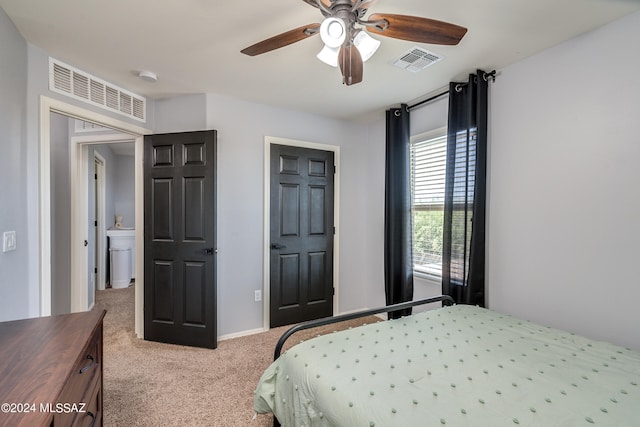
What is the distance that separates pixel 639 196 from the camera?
158 cm

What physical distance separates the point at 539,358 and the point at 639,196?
1.09m

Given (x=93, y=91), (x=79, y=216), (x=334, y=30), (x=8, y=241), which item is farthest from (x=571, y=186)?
(x=79, y=216)

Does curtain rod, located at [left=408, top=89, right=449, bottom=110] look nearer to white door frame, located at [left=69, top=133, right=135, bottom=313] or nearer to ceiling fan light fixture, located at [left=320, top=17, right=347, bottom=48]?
ceiling fan light fixture, located at [left=320, top=17, right=347, bottom=48]

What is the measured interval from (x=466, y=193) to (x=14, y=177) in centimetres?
313

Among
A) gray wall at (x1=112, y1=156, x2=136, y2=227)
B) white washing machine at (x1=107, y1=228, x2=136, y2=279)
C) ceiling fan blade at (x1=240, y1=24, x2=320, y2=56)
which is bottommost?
white washing machine at (x1=107, y1=228, x2=136, y2=279)

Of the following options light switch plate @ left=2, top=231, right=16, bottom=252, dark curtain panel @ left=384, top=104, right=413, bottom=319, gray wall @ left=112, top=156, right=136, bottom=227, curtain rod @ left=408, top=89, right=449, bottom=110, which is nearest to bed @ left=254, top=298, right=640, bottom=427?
dark curtain panel @ left=384, top=104, right=413, bottom=319

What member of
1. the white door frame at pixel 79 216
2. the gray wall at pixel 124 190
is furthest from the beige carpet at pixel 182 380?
the gray wall at pixel 124 190

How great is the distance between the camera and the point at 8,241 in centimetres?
165

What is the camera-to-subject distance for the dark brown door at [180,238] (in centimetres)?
271

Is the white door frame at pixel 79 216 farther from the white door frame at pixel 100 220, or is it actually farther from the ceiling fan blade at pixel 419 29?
the ceiling fan blade at pixel 419 29

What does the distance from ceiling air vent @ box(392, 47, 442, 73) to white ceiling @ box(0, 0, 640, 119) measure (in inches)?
2.3

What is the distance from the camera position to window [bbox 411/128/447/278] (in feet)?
9.20

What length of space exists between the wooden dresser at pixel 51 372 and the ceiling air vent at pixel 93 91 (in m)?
1.83

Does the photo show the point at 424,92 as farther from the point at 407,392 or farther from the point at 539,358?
the point at 407,392
